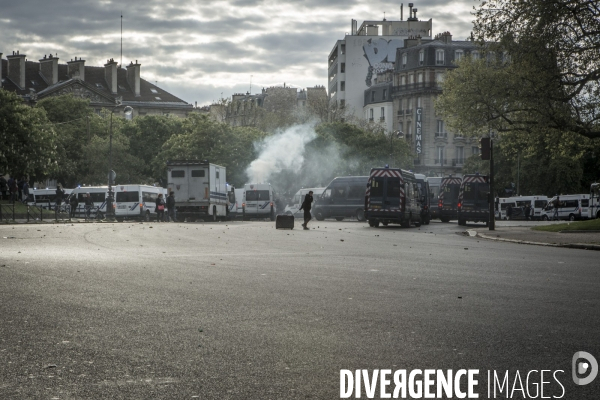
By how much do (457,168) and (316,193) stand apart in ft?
171

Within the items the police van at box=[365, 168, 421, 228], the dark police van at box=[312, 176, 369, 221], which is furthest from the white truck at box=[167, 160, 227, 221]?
the police van at box=[365, 168, 421, 228]

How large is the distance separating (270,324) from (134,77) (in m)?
134

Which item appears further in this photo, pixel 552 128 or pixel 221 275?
pixel 552 128

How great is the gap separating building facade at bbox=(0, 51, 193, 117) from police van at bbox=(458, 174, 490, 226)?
78.2 meters

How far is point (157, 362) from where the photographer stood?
6.68 m

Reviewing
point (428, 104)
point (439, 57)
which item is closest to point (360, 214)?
point (428, 104)

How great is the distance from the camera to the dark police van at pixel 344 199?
54.1 metres

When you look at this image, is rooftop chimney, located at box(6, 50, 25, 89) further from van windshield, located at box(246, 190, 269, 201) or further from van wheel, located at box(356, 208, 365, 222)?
van wheel, located at box(356, 208, 365, 222)

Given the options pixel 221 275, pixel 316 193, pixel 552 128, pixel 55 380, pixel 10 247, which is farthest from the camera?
pixel 316 193

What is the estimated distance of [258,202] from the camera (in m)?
61.5

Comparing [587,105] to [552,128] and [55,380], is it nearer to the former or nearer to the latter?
[552,128]

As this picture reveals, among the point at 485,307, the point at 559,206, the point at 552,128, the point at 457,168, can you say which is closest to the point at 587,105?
the point at 552,128

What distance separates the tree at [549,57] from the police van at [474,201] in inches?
385

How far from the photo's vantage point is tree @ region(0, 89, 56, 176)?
193ft
